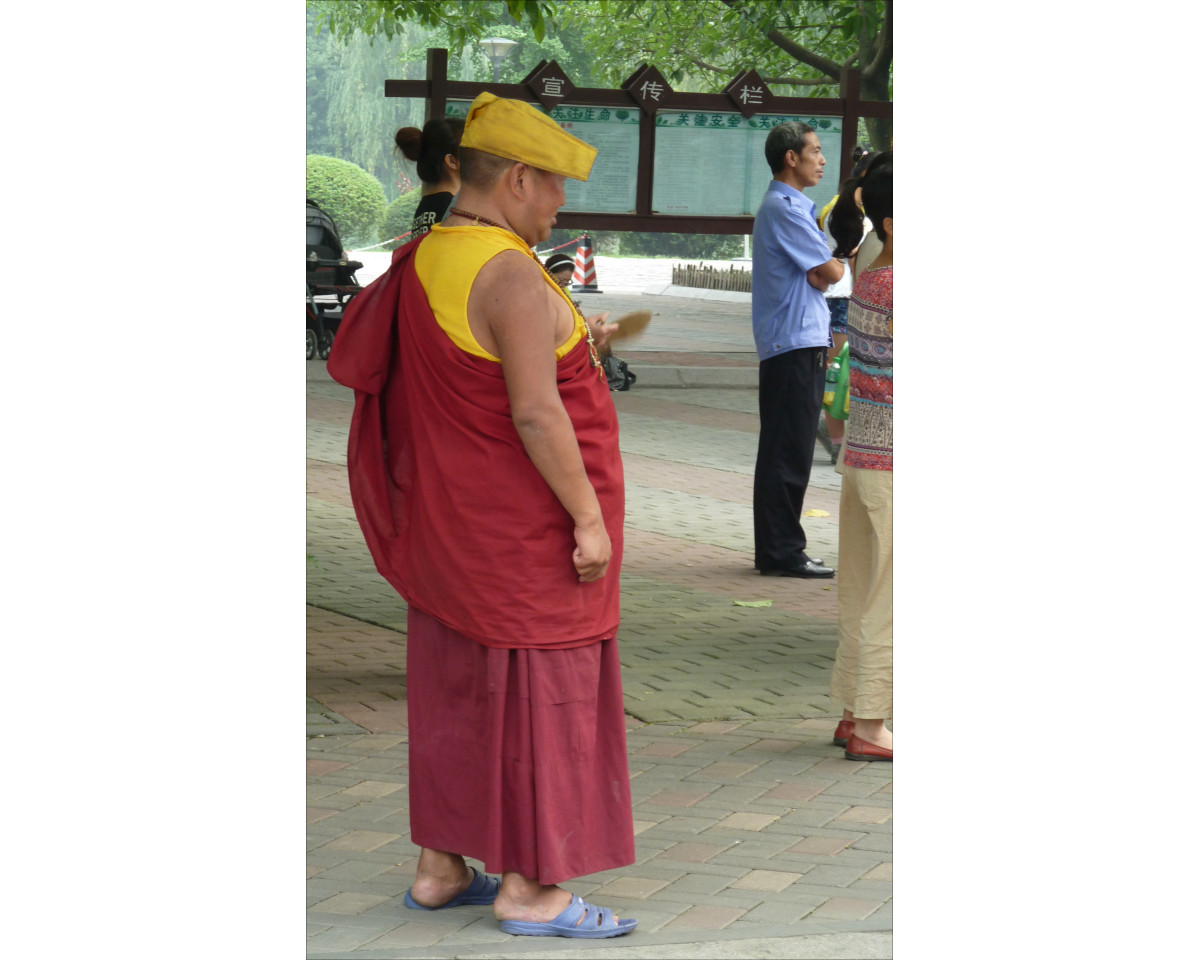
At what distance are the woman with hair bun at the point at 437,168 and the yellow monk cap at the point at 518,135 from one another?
238 cm

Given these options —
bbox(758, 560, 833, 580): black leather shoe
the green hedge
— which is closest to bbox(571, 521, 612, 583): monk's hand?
bbox(758, 560, 833, 580): black leather shoe

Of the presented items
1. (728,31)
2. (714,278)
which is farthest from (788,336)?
(714,278)

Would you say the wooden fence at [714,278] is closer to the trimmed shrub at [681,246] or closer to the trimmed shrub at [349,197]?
the trimmed shrub at [681,246]

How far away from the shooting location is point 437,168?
6328mm

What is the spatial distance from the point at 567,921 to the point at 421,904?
1.31ft

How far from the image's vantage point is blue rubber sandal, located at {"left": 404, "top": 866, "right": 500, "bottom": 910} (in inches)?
159

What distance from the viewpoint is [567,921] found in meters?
3.84

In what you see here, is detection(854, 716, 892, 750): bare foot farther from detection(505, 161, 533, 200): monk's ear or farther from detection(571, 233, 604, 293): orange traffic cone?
detection(571, 233, 604, 293): orange traffic cone

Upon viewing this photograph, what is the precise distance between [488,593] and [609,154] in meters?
9.09

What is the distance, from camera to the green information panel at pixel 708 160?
41.3 ft

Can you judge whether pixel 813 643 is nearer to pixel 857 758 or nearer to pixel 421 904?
pixel 857 758

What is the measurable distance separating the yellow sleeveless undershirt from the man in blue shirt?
3959 mm

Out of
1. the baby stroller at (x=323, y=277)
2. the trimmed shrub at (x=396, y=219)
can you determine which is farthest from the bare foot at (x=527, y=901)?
the trimmed shrub at (x=396, y=219)

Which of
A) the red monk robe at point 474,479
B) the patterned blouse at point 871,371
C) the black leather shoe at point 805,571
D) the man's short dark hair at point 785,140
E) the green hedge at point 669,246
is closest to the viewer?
the red monk robe at point 474,479
